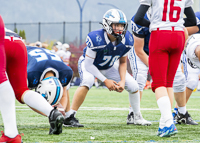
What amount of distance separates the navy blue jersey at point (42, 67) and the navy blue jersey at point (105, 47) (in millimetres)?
712

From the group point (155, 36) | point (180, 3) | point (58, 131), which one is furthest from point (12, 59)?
point (180, 3)

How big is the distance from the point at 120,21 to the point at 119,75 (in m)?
0.85

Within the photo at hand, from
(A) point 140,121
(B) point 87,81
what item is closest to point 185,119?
(A) point 140,121

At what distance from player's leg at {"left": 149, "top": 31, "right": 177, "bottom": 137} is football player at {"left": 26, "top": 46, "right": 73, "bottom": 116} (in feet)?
3.07

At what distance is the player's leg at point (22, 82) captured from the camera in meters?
3.26

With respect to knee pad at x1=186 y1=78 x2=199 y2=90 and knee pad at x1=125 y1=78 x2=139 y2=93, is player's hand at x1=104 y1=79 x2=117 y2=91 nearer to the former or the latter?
knee pad at x1=125 y1=78 x2=139 y2=93

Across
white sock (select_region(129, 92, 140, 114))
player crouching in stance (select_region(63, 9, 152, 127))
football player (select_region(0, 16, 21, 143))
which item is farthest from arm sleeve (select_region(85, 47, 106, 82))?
football player (select_region(0, 16, 21, 143))

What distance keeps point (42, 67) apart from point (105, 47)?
45.2 inches

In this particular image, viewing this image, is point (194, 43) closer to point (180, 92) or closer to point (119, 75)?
point (180, 92)

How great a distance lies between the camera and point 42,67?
3736 mm

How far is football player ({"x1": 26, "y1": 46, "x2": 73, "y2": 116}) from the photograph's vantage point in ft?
11.8

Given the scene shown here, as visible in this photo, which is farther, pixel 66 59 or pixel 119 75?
pixel 66 59

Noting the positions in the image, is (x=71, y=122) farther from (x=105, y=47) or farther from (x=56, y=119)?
(x=56, y=119)

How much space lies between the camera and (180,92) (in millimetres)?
4953
